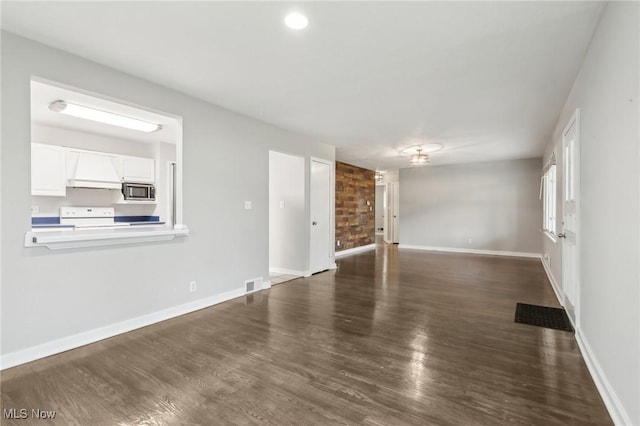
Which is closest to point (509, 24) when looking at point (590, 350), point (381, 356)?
point (590, 350)

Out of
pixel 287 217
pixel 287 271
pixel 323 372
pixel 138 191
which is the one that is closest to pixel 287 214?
pixel 287 217

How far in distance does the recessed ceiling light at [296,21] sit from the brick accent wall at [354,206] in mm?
5673

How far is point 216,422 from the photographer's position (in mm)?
1749

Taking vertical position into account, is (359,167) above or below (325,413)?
above

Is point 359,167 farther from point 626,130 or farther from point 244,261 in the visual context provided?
point 626,130

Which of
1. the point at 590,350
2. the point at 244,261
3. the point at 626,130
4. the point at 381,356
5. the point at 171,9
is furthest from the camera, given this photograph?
the point at 244,261

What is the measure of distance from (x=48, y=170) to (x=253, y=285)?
3721 mm

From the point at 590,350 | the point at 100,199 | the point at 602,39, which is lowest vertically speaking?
the point at 590,350

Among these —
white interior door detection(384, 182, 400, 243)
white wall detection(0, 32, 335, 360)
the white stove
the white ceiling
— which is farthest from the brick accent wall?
the white stove

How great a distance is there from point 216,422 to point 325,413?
614 mm

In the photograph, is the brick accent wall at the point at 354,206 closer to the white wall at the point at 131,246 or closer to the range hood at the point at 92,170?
the white wall at the point at 131,246

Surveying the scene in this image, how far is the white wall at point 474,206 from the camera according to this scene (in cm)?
778

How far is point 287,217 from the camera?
18.9ft

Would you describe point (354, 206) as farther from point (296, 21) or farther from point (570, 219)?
point (296, 21)
